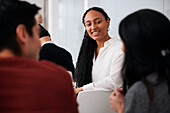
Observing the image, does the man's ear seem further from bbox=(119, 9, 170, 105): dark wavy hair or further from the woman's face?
the woman's face

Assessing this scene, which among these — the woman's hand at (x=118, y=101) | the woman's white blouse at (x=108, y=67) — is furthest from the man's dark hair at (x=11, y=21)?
the woman's white blouse at (x=108, y=67)

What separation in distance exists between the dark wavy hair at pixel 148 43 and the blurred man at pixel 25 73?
0.33m

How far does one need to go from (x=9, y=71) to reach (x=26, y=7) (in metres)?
0.32

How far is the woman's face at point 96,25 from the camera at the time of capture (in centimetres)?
230

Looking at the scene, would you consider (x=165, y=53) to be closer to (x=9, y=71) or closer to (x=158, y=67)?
(x=158, y=67)

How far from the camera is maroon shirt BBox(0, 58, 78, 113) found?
0.81m

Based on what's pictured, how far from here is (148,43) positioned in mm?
1006

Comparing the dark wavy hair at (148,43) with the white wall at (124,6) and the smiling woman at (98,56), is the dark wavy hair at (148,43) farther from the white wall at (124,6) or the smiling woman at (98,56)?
the white wall at (124,6)

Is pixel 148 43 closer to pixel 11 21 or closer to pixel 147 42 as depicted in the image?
pixel 147 42

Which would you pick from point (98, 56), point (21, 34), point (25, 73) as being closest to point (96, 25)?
point (98, 56)

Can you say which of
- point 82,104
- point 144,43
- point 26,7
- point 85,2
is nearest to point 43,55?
point 82,104

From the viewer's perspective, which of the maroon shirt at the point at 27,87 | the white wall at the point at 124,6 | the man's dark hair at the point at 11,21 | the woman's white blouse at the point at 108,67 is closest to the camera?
the maroon shirt at the point at 27,87

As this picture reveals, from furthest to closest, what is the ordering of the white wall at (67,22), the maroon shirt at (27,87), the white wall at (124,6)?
the white wall at (67,22), the white wall at (124,6), the maroon shirt at (27,87)

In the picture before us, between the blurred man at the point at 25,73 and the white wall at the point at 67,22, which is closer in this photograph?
the blurred man at the point at 25,73
